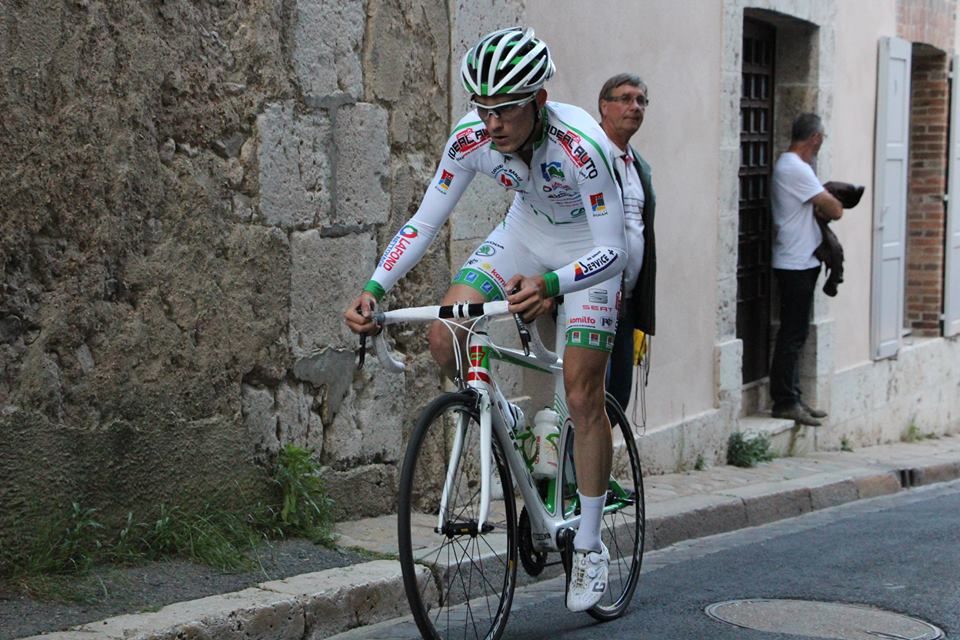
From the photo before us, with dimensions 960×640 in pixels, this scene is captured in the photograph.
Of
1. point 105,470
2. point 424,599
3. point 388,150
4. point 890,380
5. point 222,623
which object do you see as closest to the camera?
point 424,599

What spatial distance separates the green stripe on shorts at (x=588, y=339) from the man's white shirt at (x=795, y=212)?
5.81 meters

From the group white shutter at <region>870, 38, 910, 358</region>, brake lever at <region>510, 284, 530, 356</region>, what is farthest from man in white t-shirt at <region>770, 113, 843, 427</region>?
brake lever at <region>510, 284, 530, 356</region>

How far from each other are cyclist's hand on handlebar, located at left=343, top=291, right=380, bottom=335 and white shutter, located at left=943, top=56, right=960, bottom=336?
10119 millimetres

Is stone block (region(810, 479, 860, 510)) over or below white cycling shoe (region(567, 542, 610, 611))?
below

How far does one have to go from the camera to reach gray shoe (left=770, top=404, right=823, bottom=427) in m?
10.7

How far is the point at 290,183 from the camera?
604 cm

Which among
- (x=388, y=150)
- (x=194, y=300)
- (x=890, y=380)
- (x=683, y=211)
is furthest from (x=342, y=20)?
(x=890, y=380)

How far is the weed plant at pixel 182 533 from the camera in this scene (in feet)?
16.4

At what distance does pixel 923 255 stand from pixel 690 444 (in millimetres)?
5410

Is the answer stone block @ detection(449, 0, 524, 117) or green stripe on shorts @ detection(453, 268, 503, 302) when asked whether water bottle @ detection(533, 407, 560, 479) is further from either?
stone block @ detection(449, 0, 524, 117)

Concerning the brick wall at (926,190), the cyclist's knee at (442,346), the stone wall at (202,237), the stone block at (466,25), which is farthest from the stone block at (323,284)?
the brick wall at (926,190)

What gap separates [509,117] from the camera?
4672 millimetres

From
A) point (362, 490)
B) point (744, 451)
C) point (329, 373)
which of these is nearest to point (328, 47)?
point (329, 373)

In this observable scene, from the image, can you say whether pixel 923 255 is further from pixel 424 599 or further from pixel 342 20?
pixel 424 599
